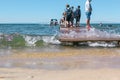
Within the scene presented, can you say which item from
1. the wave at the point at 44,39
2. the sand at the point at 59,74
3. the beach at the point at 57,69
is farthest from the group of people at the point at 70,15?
the sand at the point at 59,74

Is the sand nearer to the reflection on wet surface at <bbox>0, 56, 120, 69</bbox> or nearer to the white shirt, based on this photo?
the reflection on wet surface at <bbox>0, 56, 120, 69</bbox>

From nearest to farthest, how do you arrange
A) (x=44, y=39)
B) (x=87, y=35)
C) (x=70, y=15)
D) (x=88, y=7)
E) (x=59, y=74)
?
(x=59, y=74)
(x=87, y=35)
(x=88, y=7)
(x=70, y=15)
(x=44, y=39)

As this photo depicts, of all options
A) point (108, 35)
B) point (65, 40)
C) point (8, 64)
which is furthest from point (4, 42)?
point (8, 64)

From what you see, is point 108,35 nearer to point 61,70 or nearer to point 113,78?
A: point 61,70

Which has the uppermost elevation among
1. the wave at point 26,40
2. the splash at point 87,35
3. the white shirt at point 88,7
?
the white shirt at point 88,7

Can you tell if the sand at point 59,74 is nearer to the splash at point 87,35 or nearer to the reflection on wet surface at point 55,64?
the reflection on wet surface at point 55,64

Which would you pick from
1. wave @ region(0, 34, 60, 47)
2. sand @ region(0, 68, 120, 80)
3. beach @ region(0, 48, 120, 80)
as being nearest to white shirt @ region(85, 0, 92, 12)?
wave @ region(0, 34, 60, 47)

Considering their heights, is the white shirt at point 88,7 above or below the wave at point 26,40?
above

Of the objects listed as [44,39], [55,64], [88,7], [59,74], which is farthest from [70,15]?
[59,74]

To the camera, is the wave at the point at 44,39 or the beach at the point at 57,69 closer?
the beach at the point at 57,69

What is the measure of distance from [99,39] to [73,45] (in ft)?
4.16

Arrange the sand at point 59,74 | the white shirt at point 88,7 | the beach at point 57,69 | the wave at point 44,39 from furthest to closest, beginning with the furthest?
the white shirt at point 88,7 < the wave at point 44,39 < the beach at point 57,69 < the sand at point 59,74

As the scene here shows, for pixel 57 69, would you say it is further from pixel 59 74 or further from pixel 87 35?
pixel 87 35

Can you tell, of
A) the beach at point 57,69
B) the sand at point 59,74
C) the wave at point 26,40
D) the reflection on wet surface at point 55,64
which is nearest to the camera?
the sand at point 59,74
